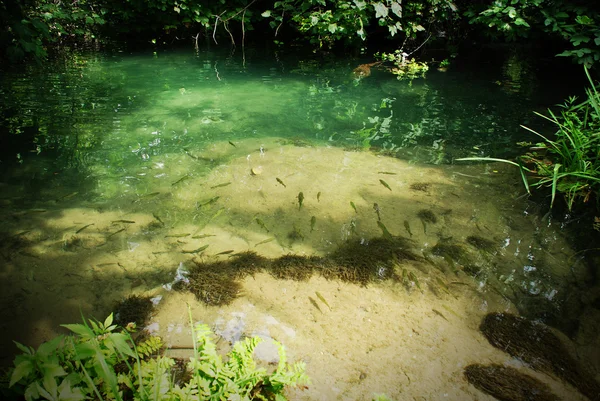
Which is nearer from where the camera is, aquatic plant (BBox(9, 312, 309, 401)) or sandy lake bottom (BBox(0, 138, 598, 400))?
aquatic plant (BBox(9, 312, 309, 401))

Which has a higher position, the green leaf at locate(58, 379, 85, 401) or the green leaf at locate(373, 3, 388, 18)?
the green leaf at locate(373, 3, 388, 18)

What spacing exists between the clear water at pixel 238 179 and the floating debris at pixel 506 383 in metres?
0.73

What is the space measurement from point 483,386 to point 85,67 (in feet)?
34.4

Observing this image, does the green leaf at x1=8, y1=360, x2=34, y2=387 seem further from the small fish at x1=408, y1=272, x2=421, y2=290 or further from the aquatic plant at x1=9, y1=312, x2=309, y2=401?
the small fish at x1=408, y1=272, x2=421, y2=290

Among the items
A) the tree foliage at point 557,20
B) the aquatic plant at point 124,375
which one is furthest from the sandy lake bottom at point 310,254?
the tree foliage at point 557,20

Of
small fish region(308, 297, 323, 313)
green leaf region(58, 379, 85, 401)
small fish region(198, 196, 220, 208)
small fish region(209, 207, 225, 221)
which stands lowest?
small fish region(308, 297, 323, 313)

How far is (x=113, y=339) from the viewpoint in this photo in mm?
1560

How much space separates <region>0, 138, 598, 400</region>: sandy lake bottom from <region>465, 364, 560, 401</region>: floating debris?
6 centimetres

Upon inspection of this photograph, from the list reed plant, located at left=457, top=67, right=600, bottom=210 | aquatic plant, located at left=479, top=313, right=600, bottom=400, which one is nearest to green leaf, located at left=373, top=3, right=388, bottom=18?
reed plant, located at left=457, top=67, right=600, bottom=210

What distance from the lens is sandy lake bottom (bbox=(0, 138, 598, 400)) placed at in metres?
2.22

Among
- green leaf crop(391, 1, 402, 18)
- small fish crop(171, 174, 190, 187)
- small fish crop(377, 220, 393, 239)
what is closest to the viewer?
small fish crop(377, 220, 393, 239)

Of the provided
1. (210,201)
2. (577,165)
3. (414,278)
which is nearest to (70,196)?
(210,201)

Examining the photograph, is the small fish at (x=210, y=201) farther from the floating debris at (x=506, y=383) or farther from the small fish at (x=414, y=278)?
the floating debris at (x=506, y=383)

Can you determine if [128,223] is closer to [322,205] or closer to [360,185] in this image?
[322,205]
